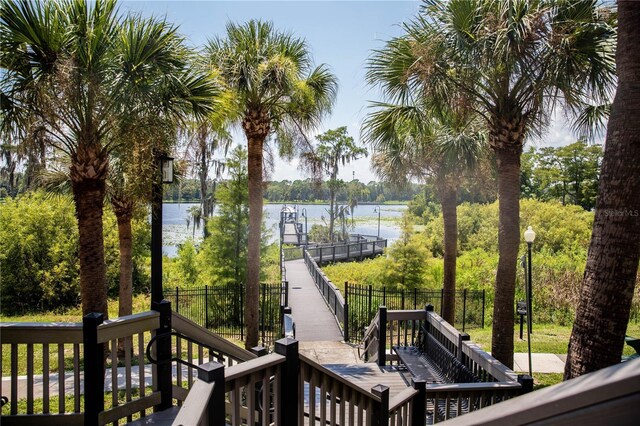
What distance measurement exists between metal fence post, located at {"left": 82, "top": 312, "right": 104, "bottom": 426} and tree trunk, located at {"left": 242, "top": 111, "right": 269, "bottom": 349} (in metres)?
6.31

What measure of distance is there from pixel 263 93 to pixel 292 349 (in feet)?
24.3

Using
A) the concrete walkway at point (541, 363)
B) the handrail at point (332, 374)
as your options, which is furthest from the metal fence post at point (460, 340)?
the concrete walkway at point (541, 363)

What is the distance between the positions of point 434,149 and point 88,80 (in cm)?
693

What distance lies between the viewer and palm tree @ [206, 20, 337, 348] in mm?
8578

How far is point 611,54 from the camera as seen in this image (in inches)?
233

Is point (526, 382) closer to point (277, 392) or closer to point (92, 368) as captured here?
point (277, 392)

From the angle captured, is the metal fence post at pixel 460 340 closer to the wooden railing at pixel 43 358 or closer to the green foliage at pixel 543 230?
the wooden railing at pixel 43 358

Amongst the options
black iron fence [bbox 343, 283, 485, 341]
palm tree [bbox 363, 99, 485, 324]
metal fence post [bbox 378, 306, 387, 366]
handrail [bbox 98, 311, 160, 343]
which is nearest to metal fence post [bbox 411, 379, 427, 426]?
handrail [bbox 98, 311, 160, 343]

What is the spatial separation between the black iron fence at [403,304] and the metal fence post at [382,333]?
4833 mm

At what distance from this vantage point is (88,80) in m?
5.52

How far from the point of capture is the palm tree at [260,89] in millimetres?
8578

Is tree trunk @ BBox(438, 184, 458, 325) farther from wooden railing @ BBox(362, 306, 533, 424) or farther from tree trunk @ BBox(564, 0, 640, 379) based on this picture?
tree trunk @ BBox(564, 0, 640, 379)

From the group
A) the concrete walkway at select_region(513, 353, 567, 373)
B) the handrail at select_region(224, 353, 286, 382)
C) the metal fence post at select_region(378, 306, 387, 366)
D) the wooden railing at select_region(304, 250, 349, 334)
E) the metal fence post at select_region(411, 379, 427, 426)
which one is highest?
the handrail at select_region(224, 353, 286, 382)

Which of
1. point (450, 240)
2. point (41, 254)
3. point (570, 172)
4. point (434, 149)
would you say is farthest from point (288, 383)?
point (570, 172)
